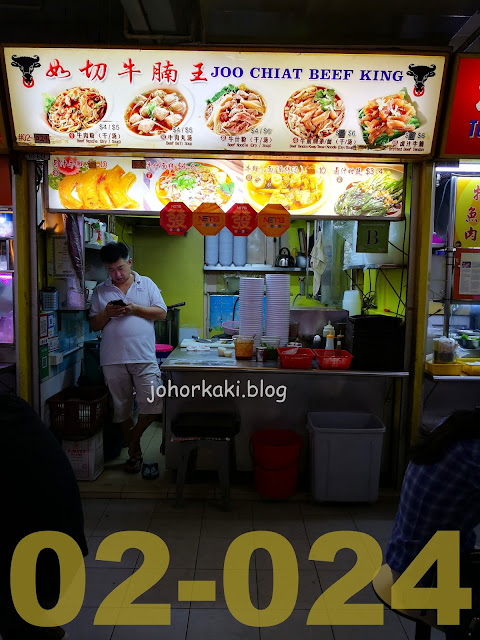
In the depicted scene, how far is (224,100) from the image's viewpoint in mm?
3717

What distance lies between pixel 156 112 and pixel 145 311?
177 cm

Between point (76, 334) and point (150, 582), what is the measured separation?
111 inches

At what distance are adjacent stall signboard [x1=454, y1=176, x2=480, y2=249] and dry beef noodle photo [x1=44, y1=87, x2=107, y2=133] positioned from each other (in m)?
3.06

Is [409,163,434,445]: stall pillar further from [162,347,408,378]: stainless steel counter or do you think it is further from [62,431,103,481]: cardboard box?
[62,431,103,481]: cardboard box

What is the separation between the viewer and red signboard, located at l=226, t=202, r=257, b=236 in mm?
4043

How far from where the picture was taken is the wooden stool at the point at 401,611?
184 cm

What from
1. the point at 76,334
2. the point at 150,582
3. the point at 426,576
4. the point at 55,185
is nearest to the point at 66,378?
the point at 76,334

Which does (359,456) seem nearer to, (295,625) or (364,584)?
(364,584)

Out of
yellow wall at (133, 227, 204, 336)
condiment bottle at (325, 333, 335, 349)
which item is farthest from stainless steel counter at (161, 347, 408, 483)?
yellow wall at (133, 227, 204, 336)

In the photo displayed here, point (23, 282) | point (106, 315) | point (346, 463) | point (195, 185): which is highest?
point (195, 185)

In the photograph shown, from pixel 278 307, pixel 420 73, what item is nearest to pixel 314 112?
pixel 420 73

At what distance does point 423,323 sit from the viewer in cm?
404

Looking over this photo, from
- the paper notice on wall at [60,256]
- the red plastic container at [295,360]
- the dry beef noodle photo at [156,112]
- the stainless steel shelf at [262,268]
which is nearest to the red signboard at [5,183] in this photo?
the paper notice on wall at [60,256]

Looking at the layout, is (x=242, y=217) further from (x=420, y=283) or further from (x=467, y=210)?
(x=467, y=210)
